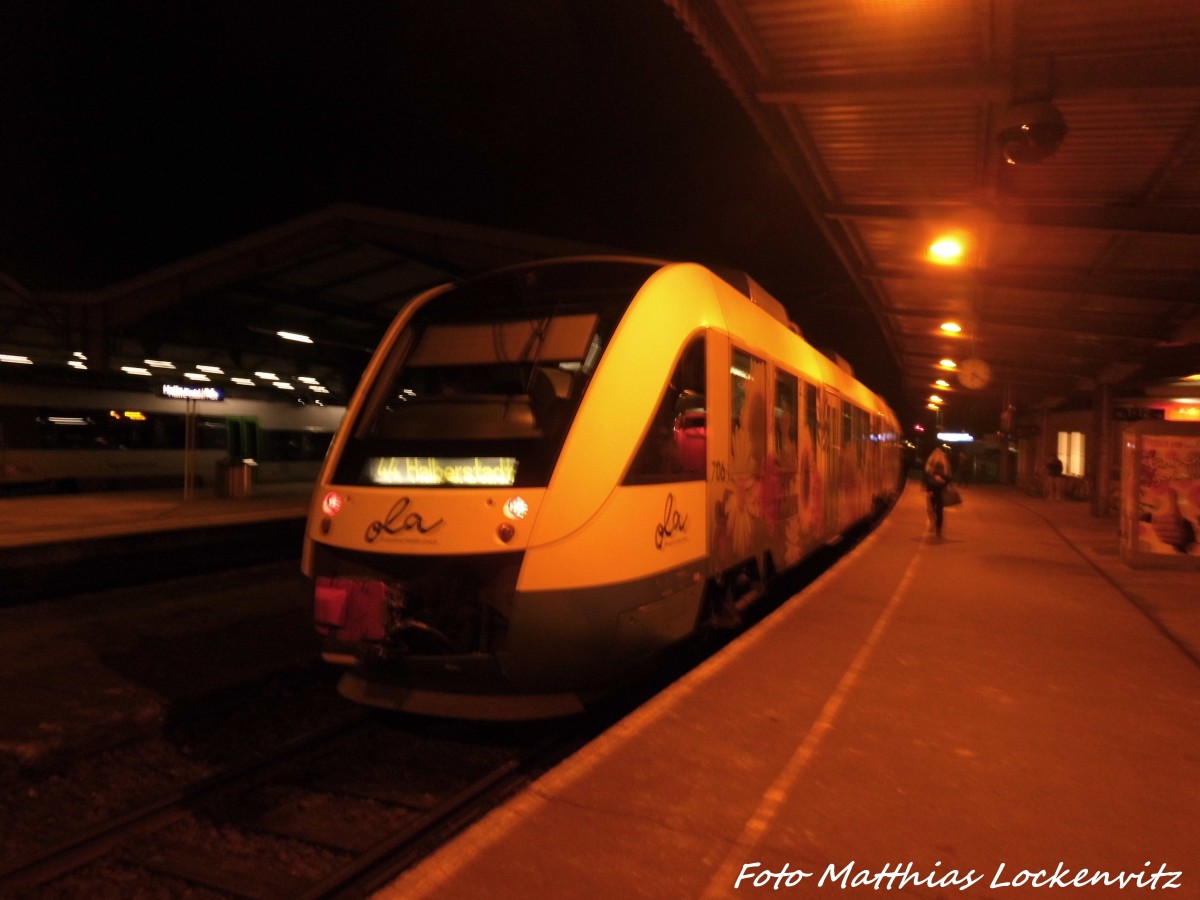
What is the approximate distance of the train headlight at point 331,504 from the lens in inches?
206

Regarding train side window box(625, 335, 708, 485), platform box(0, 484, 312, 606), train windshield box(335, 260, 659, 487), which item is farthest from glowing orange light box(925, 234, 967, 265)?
platform box(0, 484, 312, 606)

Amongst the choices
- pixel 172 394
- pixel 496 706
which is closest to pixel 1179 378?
pixel 496 706

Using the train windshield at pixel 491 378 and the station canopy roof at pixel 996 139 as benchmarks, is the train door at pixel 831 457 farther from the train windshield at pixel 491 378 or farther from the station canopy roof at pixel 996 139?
the train windshield at pixel 491 378

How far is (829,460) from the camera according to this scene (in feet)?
35.2

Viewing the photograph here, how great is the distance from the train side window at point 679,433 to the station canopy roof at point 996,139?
8.67 ft

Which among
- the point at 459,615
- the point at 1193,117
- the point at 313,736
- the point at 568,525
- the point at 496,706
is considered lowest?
the point at 313,736

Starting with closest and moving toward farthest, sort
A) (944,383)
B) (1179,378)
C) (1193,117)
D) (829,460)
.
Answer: (1193,117)
(829,460)
(1179,378)
(944,383)

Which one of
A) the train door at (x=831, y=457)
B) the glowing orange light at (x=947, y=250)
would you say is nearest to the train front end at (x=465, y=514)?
the train door at (x=831, y=457)

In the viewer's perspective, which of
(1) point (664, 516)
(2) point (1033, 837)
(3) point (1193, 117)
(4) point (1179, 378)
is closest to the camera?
(2) point (1033, 837)

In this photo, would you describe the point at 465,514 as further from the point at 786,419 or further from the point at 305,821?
the point at 786,419

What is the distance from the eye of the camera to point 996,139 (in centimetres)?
650

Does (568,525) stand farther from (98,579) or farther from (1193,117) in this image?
(98,579)

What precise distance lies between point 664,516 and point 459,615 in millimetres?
1414

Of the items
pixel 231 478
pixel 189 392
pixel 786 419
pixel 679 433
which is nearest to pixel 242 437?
pixel 231 478
